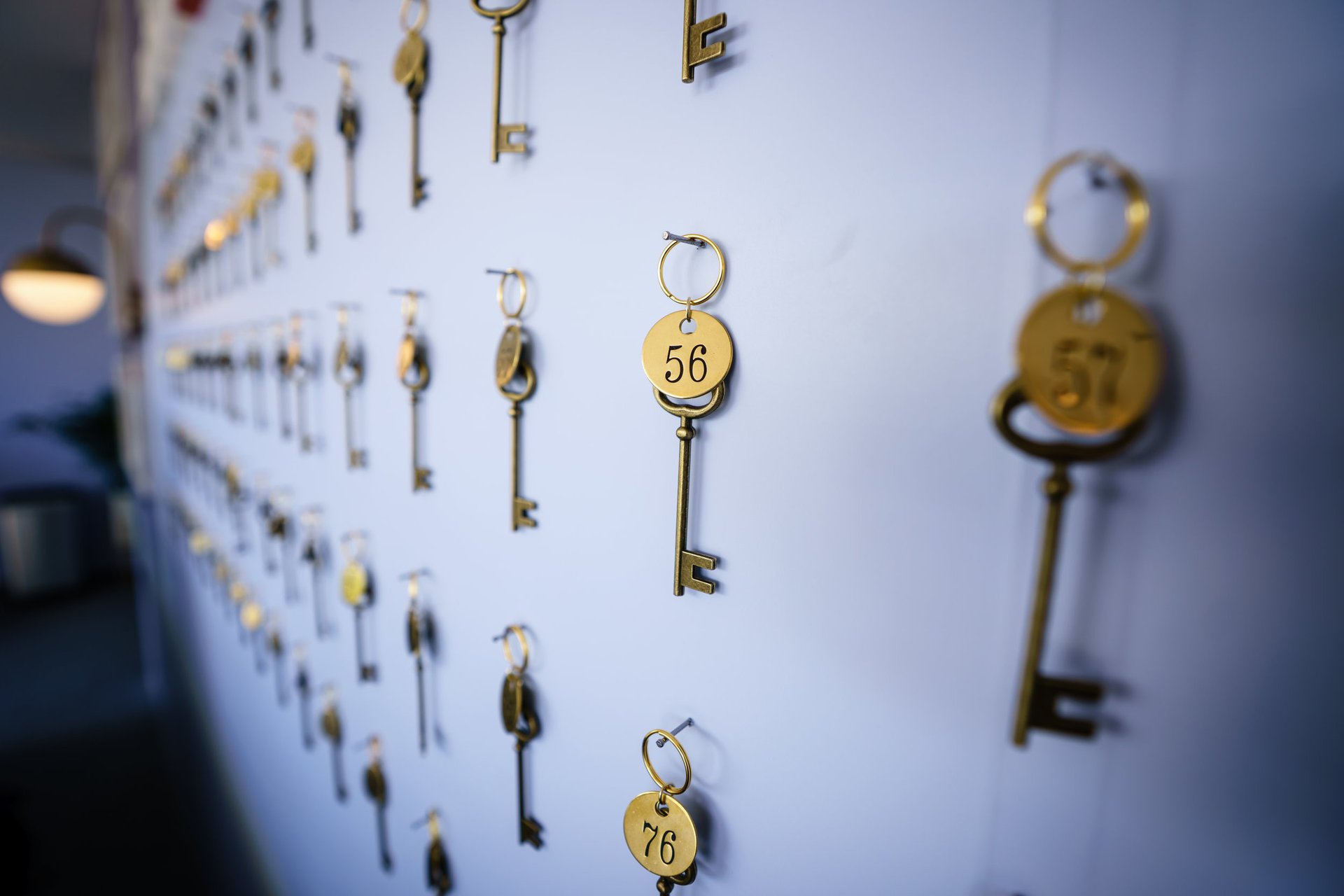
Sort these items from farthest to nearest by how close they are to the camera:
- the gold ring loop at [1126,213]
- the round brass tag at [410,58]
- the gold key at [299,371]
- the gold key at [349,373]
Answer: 1. the gold key at [299,371]
2. the gold key at [349,373]
3. the round brass tag at [410,58]
4. the gold ring loop at [1126,213]

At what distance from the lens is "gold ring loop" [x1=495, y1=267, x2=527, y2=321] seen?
22.3 inches

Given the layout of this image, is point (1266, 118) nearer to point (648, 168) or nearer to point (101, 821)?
point (648, 168)

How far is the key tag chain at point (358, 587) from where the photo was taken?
2.97 ft

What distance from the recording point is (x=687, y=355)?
421 millimetres

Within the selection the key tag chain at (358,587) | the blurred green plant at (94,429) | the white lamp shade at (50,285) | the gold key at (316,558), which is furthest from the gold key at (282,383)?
the blurred green plant at (94,429)

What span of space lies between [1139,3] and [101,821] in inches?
145

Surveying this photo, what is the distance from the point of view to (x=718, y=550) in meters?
0.44

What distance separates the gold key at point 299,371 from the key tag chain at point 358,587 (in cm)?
25

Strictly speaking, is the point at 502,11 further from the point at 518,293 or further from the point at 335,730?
the point at 335,730

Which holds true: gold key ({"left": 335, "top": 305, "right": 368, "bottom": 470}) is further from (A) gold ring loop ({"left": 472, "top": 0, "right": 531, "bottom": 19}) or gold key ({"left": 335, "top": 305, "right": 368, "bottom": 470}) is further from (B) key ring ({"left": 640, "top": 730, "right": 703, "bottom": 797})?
(B) key ring ({"left": 640, "top": 730, "right": 703, "bottom": 797})

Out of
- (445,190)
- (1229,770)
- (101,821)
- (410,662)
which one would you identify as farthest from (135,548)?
(1229,770)

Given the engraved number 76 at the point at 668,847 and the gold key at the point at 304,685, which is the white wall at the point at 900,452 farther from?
the gold key at the point at 304,685

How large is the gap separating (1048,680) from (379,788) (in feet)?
3.45

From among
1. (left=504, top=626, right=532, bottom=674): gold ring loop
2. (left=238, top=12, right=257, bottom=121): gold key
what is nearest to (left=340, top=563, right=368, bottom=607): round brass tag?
(left=504, top=626, right=532, bottom=674): gold ring loop
